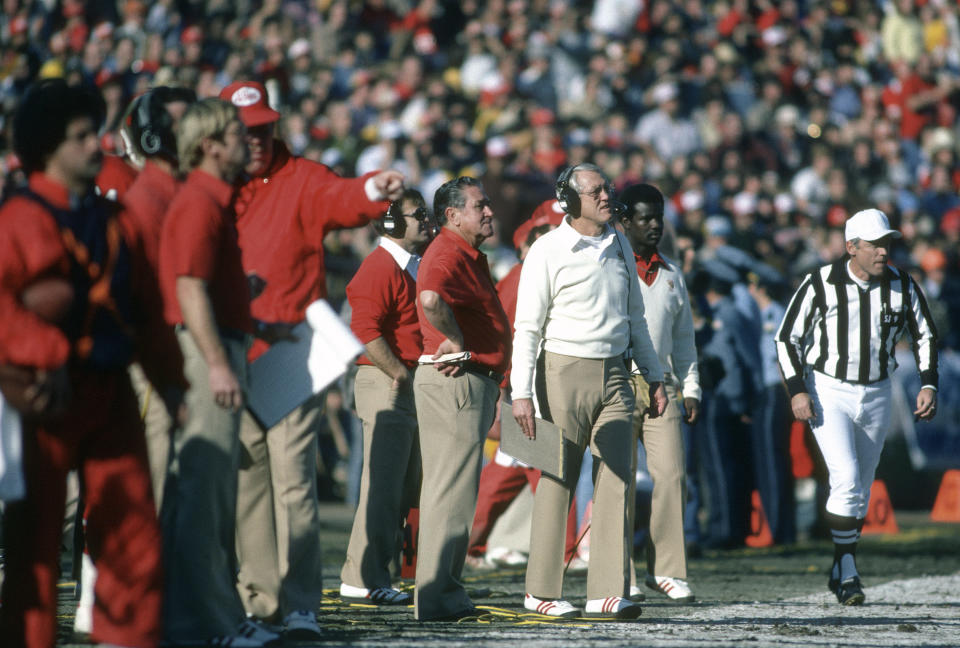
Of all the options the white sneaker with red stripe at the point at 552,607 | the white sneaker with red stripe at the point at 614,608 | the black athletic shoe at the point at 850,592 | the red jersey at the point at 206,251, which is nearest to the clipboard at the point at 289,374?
the red jersey at the point at 206,251

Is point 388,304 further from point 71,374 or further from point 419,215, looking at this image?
point 71,374

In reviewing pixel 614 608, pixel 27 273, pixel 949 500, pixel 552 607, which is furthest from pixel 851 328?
pixel 949 500

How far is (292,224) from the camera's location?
6.24 m

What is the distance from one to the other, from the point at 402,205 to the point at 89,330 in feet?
12.9

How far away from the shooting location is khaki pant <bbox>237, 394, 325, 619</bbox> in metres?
6.02

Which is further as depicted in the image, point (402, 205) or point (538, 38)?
point (538, 38)

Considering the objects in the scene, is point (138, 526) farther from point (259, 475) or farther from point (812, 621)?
point (812, 621)

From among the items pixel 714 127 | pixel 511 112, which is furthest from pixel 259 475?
pixel 714 127

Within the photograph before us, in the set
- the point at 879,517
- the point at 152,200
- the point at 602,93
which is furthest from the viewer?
the point at 602,93

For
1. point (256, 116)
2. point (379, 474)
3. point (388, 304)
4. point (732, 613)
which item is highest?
point (256, 116)

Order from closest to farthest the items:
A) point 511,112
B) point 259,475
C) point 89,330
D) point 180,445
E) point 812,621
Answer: point 89,330 → point 180,445 → point 259,475 → point 812,621 → point 511,112

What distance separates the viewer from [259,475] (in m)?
6.14

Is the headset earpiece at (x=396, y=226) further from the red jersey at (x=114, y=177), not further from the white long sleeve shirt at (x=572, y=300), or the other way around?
the red jersey at (x=114, y=177)

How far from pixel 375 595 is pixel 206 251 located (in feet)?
10.4
